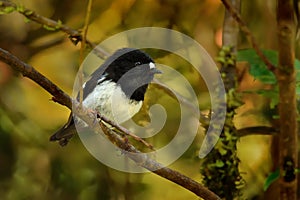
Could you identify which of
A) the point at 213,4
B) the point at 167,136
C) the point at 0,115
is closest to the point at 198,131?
the point at 167,136

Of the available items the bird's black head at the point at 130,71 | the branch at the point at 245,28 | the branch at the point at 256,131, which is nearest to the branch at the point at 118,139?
the bird's black head at the point at 130,71

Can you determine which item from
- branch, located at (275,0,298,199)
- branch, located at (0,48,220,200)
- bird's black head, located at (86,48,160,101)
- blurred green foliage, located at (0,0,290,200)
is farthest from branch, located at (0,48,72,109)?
blurred green foliage, located at (0,0,290,200)

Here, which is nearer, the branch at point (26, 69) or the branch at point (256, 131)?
the branch at point (26, 69)

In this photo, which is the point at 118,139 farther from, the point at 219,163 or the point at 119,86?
the point at 219,163

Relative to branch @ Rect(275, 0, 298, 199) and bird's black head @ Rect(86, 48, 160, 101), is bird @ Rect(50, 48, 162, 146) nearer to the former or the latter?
bird's black head @ Rect(86, 48, 160, 101)

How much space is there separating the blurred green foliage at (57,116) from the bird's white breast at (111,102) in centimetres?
23

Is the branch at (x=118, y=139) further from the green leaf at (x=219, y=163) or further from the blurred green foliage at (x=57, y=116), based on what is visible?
the blurred green foliage at (x=57, y=116)

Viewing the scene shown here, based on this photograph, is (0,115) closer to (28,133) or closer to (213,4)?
(28,133)

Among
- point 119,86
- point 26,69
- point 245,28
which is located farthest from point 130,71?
point 26,69

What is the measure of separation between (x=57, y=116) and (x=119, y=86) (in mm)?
311

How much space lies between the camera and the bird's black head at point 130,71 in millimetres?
804

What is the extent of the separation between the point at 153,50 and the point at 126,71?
10.7 inches

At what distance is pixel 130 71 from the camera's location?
81cm

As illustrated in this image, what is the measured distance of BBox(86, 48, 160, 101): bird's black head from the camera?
80 cm
